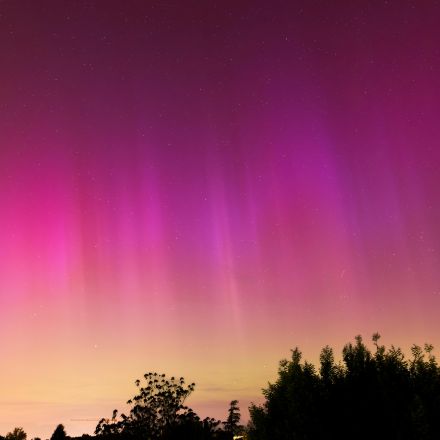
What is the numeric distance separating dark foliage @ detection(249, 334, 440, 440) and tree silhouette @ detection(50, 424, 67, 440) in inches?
1300

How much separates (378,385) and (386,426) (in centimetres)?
199

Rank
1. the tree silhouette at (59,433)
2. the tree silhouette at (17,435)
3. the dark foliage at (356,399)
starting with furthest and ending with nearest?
the tree silhouette at (17,435), the tree silhouette at (59,433), the dark foliage at (356,399)

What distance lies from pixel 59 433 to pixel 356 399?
129 feet

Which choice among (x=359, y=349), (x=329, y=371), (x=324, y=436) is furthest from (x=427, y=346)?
(x=324, y=436)

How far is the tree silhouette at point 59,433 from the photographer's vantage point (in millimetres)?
54928

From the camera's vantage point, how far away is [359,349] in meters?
27.6

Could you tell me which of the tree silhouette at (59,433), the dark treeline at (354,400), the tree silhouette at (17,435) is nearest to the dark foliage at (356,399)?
the dark treeline at (354,400)

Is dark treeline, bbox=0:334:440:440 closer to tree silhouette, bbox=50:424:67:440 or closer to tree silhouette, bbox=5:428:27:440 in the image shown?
tree silhouette, bbox=50:424:67:440

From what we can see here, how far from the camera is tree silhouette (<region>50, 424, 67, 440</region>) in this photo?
180 feet

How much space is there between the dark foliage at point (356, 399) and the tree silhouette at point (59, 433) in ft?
108

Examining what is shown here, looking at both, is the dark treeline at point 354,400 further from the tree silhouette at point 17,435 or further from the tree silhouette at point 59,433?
the tree silhouette at point 17,435

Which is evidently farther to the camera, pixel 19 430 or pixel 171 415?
pixel 19 430

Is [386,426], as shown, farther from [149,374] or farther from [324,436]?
[149,374]

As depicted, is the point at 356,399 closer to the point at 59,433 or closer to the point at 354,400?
the point at 354,400
